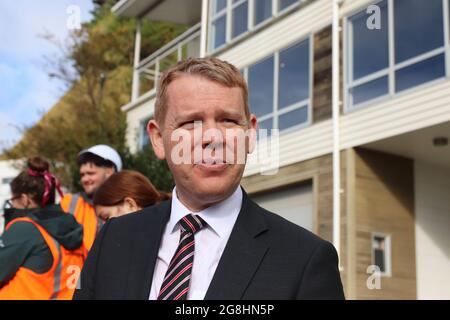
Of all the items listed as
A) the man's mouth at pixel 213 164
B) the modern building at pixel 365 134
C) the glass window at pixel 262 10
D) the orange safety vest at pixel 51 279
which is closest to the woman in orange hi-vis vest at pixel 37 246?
the orange safety vest at pixel 51 279

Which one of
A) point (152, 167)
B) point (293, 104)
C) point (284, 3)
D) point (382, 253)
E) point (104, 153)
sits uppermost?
point (284, 3)

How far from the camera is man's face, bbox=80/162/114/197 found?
4.34m

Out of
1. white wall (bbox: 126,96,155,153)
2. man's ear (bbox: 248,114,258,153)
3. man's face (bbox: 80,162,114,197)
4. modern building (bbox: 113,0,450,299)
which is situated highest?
white wall (bbox: 126,96,155,153)

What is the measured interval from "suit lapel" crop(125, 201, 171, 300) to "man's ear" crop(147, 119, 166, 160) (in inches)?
4.8

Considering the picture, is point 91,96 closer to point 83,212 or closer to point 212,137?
point 83,212

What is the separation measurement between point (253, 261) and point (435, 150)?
Result: 33.0ft

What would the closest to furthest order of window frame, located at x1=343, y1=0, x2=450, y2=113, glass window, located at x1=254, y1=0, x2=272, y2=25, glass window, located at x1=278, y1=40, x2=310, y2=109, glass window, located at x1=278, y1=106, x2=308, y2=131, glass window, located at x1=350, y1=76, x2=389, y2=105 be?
window frame, located at x1=343, y1=0, x2=450, y2=113 < glass window, located at x1=350, y1=76, x2=389, y2=105 < glass window, located at x1=278, y1=106, x2=308, y2=131 < glass window, located at x1=278, y1=40, x2=310, y2=109 < glass window, located at x1=254, y1=0, x2=272, y2=25

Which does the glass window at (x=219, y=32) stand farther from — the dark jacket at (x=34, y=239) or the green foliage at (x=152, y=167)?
the dark jacket at (x=34, y=239)

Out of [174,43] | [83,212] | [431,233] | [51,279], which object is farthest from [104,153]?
[174,43]

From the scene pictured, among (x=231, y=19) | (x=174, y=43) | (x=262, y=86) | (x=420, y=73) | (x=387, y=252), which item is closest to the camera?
(x=420, y=73)

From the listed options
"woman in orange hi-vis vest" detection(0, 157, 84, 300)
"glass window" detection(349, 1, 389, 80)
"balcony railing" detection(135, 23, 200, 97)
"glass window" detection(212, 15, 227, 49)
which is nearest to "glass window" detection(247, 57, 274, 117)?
"glass window" detection(212, 15, 227, 49)

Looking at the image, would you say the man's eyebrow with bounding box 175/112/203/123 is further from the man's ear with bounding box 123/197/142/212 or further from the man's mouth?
the man's ear with bounding box 123/197/142/212

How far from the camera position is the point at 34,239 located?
346 cm

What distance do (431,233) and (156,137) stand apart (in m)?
10.7
